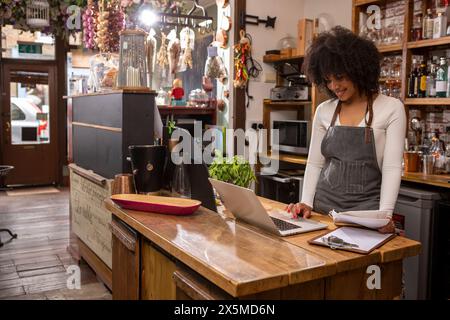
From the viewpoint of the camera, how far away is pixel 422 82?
11.9 ft

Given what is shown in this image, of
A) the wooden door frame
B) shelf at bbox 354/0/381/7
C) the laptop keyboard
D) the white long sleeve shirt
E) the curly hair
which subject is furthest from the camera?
the wooden door frame

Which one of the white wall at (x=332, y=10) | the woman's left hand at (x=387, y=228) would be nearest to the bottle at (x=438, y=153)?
the white wall at (x=332, y=10)

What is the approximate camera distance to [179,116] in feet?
16.2

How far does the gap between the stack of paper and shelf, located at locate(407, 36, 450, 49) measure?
207 centimetres

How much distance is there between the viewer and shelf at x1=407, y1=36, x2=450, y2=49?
341 centimetres

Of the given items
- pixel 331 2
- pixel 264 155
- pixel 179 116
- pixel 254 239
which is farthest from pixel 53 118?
pixel 254 239

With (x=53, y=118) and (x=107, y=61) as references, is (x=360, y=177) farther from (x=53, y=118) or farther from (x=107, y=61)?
(x=53, y=118)

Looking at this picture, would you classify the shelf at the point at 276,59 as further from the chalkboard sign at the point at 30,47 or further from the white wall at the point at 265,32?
the chalkboard sign at the point at 30,47

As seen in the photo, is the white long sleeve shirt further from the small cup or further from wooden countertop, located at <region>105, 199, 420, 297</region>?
the small cup

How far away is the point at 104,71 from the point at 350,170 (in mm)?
2255

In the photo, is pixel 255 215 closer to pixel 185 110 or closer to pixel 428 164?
pixel 428 164

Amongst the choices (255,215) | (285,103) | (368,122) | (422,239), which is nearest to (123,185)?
(255,215)

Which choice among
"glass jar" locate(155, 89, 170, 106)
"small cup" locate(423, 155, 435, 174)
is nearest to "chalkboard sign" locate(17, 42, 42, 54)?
"glass jar" locate(155, 89, 170, 106)
